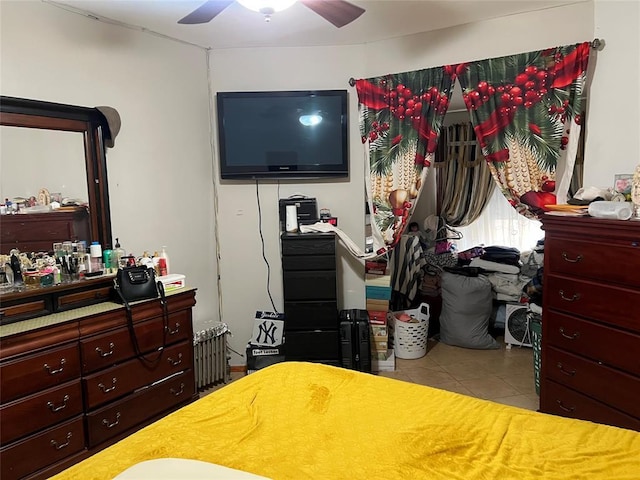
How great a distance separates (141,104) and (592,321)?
298cm

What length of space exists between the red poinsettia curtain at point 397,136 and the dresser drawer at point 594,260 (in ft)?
3.76

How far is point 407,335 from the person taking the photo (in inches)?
151

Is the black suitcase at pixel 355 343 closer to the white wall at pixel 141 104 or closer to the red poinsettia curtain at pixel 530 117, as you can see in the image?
the white wall at pixel 141 104

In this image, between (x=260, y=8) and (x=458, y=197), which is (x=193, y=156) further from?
(x=458, y=197)

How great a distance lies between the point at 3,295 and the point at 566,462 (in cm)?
229

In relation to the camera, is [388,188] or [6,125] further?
[388,188]

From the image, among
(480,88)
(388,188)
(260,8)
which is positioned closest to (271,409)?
(260,8)

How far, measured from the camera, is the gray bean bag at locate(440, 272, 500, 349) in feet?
13.2

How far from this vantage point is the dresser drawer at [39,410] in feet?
6.42

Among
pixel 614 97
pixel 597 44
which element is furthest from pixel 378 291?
pixel 597 44

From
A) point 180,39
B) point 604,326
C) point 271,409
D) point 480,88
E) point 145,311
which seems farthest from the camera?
point 180,39

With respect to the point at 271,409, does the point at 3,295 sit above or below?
above

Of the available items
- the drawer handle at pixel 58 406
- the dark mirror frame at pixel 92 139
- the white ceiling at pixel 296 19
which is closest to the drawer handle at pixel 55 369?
the drawer handle at pixel 58 406

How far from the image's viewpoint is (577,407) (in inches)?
95.3
